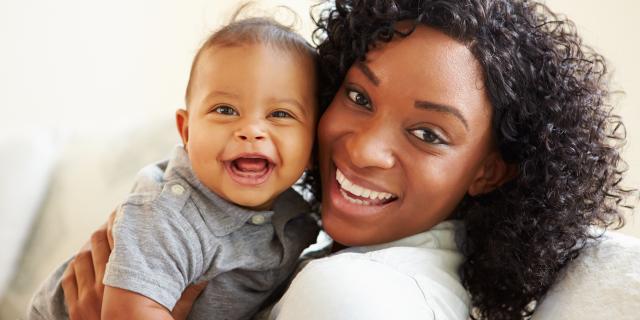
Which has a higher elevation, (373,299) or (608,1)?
(608,1)

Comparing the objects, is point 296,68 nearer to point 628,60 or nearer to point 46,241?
point 46,241

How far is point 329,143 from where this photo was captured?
59.7 inches

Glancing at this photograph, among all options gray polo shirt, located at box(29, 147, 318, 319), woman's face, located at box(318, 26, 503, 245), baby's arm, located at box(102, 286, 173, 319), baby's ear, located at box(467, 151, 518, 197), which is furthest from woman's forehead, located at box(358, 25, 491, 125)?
baby's arm, located at box(102, 286, 173, 319)

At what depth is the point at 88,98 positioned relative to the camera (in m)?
3.13

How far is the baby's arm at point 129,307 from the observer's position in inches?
50.1

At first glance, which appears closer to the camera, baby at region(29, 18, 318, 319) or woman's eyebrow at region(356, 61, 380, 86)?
baby at region(29, 18, 318, 319)

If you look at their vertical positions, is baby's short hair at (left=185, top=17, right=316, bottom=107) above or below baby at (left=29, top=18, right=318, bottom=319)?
above

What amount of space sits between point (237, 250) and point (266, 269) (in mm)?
85

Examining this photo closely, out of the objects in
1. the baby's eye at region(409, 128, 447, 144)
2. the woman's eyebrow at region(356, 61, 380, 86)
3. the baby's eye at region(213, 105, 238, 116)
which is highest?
the woman's eyebrow at region(356, 61, 380, 86)

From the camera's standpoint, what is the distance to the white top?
3.64ft

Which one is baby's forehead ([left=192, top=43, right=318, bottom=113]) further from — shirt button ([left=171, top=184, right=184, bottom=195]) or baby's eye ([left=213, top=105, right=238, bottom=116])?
shirt button ([left=171, top=184, right=184, bottom=195])

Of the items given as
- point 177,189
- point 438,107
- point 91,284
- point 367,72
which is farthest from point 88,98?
point 438,107

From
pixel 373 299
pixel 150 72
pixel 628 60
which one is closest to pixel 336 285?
pixel 373 299

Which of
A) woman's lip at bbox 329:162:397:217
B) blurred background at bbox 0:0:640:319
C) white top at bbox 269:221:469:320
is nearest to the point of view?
white top at bbox 269:221:469:320
